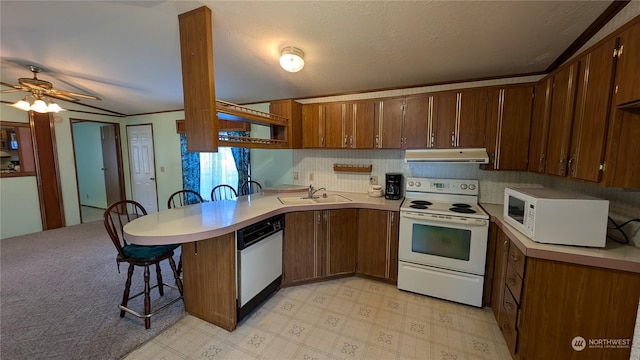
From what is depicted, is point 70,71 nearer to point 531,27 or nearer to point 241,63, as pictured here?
point 241,63

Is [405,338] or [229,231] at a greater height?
[229,231]

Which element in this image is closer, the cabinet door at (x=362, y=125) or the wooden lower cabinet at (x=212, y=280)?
the wooden lower cabinet at (x=212, y=280)

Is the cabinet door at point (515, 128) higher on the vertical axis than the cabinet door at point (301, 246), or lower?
higher

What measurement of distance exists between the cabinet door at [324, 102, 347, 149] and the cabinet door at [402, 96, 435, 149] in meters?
0.74

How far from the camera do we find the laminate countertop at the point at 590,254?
129 cm

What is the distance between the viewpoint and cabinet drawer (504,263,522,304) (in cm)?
161

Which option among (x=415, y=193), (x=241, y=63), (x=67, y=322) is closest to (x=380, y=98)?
(x=415, y=193)

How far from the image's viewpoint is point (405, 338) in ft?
6.26

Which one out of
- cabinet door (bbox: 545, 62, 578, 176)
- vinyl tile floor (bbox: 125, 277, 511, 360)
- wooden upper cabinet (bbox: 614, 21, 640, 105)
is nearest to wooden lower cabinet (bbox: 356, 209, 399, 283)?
vinyl tile floor (bbox: 125, 277, 511, 360)

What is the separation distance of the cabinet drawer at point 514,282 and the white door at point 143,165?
6189 millimetres

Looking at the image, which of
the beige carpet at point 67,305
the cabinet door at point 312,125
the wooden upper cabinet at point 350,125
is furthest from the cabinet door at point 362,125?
the beige carpet at point 67,305

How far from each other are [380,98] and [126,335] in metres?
3.35

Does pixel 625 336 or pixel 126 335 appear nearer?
pixel 625 336

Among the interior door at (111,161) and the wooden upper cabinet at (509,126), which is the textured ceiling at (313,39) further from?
the interior door at (111,161)
